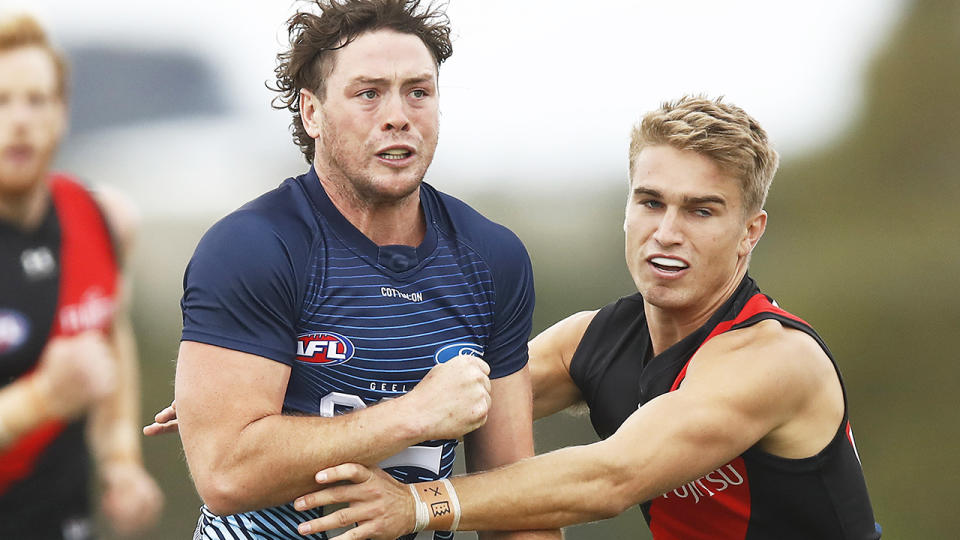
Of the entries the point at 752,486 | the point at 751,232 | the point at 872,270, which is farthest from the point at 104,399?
the point at 872,270

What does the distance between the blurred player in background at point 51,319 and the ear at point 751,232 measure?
7.43 feet

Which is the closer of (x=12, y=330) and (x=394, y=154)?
(x=394, y=154)

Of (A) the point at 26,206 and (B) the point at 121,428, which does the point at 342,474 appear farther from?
(B) the point at 121,428

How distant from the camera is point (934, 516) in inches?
497

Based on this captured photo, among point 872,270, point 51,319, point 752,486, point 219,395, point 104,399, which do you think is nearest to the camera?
point 219,395

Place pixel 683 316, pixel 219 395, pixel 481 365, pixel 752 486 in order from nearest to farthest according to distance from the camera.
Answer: pixel 219 395
pixel 481 365
pixel 752 486
pixel 683 316

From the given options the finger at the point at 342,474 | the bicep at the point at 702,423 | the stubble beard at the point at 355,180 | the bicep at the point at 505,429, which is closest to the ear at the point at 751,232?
the bicep at the point at 702,423

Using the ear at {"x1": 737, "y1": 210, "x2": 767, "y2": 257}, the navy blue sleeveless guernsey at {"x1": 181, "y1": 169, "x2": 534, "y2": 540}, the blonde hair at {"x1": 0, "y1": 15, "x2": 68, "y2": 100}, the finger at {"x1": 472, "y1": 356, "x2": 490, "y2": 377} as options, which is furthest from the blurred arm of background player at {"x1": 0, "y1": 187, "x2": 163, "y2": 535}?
the ear at {"x1": 737, "y1": 210, "x2": 767, "y2": 257}

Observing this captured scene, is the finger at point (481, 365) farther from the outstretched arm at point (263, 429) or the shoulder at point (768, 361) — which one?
the shoulder at point (768, 361)

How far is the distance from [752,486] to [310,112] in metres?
1.91

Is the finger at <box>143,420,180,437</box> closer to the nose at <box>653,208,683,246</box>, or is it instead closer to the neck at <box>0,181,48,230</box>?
the neck at <box>0,181,48,230</box>

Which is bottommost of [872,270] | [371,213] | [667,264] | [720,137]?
[872,270]

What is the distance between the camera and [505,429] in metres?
3.23

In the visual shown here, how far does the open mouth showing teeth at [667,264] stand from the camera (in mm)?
3516
